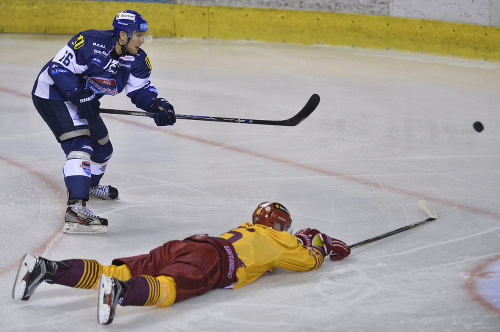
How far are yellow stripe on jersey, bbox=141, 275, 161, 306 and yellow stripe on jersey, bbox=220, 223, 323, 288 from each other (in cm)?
39

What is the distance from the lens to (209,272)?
122 inches

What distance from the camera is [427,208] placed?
429cm

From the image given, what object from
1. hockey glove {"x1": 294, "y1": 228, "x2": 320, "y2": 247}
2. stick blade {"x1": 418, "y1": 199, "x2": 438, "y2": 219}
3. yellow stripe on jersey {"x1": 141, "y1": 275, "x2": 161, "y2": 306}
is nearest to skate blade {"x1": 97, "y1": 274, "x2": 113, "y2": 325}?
yellow stripe on jersey {"x1": 141, "y1": 275, "x2": 161, "y2": 306}

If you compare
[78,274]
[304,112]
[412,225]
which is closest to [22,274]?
[78,274]

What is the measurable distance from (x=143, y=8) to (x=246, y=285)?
268 inches

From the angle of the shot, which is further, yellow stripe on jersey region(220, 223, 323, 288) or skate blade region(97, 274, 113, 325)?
yellow stripe on jersey region(220, 223, 323, 288)

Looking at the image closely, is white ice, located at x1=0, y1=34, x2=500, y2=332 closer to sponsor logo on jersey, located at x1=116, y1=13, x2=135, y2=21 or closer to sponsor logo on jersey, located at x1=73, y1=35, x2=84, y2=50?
sponsor logo on jersey, located at x1=73, y1=35, x2=84, y2=50

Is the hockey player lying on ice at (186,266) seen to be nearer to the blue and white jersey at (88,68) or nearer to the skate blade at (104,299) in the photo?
the skate blade at (104,299)

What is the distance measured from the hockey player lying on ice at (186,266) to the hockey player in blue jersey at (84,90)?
34.3 inches

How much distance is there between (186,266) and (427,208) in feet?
5.60

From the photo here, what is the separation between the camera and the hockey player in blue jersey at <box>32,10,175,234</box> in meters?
4.03

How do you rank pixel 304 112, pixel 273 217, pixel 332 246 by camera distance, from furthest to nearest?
pixel 304 112
pixel 332 246
pixel 273 217

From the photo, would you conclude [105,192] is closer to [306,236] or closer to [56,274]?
[306,236]

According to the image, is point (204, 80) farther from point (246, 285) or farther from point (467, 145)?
point (246, 285)
